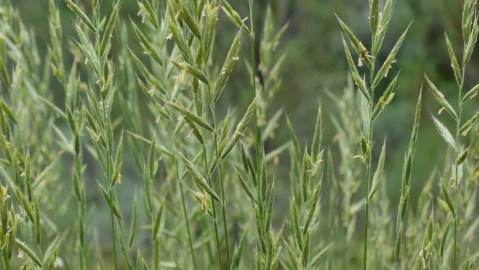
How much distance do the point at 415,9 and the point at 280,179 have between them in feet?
6.62

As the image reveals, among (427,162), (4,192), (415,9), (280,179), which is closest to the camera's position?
(4,192)

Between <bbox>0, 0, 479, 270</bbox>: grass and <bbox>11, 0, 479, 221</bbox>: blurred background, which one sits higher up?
<bbox>0, 0, 479, 270</bbox>: grass

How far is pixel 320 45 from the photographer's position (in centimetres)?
628

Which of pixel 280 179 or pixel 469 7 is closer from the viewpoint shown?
pixel 469 7

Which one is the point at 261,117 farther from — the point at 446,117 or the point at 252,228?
the point at 446,117

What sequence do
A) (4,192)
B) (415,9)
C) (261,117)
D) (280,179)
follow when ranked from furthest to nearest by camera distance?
(415,9), (280,179), (261,117), (4,192)

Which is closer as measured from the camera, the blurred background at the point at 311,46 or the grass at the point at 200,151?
the grass at the point at 200,151

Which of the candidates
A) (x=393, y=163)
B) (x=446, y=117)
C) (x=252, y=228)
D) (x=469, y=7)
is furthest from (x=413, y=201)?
(x=469, y=7)

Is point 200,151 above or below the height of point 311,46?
above

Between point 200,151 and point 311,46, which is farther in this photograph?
point 311,46

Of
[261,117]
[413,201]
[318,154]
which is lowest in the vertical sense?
[413,201]

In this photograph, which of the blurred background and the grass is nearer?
the grass

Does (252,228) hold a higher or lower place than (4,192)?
lower

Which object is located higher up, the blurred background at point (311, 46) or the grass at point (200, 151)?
the grass at point (200, 151)
